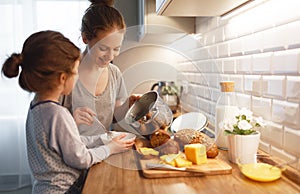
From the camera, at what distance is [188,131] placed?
1.03 m

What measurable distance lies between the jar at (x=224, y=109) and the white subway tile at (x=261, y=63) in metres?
0.09

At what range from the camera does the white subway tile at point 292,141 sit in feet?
2.63

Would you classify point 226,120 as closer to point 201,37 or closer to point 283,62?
point 283,62

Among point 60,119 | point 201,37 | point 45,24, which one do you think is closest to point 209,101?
point 201,37

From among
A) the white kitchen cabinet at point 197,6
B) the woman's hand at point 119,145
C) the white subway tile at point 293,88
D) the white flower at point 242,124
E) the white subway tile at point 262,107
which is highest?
the white kitchen cabinet at point 197,6

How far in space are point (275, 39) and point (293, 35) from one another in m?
0.10

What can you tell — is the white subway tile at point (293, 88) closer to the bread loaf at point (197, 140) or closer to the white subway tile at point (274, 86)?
the white subway tile at point (274, 86)

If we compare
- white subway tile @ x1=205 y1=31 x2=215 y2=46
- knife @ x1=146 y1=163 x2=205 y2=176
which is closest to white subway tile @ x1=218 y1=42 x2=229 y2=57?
white subway tile @ x1=205 y1=31 x2=215 y2=46

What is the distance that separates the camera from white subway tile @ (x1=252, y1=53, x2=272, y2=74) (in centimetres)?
94

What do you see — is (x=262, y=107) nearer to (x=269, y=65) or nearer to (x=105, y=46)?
(x=269, y=65)

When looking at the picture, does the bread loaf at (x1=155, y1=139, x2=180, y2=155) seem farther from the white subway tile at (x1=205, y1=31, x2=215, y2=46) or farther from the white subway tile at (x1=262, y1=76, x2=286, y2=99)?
the white subway tile at (x1=205, y1=31, x2=215, y2=46)

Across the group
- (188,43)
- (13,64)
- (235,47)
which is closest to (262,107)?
(235,47)

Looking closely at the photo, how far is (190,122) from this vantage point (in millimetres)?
1284

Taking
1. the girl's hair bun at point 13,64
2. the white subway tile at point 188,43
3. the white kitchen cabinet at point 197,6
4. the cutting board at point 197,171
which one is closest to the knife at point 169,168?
the cutting board at point 197,171
